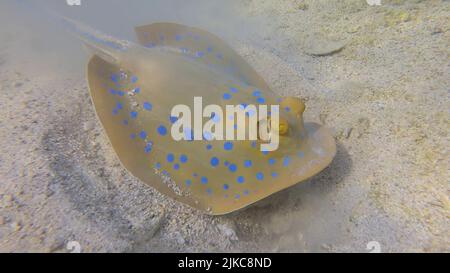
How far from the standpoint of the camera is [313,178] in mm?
2889

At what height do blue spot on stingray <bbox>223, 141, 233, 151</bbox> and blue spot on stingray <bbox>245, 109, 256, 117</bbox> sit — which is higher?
blue spot on stingray <bbox>245, 109, 256, 117</bbox>

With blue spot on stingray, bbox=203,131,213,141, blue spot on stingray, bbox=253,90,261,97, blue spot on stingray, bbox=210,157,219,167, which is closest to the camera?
blue spot on stingray, bbox=210,157,219,167

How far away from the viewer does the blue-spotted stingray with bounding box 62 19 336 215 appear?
2330 millimetres

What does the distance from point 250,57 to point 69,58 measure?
119 inches

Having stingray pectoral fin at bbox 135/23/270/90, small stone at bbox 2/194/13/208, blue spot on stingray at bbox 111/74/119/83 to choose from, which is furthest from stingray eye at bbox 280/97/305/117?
small stone at bbox 2/194/13/208

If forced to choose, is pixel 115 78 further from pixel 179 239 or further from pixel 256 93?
pixel 179 239

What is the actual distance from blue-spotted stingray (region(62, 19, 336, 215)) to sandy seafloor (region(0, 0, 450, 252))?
362mm

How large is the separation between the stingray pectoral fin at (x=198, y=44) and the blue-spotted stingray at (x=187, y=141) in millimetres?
230

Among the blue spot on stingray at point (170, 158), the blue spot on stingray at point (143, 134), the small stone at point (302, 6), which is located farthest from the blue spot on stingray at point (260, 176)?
the small stone at point (302, 6)

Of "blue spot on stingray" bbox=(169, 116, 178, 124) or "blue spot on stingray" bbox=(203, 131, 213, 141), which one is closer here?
"blue spot on stingray" bbox=(203, 131, 213, 141)

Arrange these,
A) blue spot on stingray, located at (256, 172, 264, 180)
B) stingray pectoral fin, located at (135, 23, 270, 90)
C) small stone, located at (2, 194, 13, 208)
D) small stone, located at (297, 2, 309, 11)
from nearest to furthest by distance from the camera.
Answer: small stone, located at (2, 194, 13, 208), blue spot on stingray, located at (256, 172, 264, 180), stingray pectoral fin, located at (135, 23, 270, 90), small stone, located at (297, 2, 309, 11)

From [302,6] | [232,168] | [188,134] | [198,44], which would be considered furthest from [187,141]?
[302,6]

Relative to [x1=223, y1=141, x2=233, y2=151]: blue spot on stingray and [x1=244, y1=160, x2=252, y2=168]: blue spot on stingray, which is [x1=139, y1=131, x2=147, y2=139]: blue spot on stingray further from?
[x1=244, y1=160, x2=252, y2=168]: blue spot on stingray

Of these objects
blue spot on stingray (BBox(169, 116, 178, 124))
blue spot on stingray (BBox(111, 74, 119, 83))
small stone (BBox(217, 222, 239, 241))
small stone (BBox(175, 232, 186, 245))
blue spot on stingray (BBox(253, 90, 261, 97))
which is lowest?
small stone (BBox(217, 222, 239, 241))
